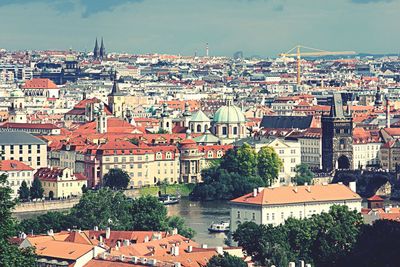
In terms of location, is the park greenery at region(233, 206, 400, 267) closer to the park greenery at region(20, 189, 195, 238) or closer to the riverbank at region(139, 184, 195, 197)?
the park greenery at region(20, 189, 195, 238)

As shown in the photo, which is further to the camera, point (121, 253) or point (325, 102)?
point (325, 102)

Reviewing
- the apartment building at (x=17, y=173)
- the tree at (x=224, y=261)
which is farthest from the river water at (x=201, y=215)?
the tree at (x=224, y=261)

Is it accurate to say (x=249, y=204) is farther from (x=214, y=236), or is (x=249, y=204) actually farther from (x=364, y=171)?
(x=364, y=171)

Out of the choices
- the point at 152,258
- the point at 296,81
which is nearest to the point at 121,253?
the point at 152,258

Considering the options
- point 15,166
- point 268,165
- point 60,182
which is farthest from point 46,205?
point 268,165

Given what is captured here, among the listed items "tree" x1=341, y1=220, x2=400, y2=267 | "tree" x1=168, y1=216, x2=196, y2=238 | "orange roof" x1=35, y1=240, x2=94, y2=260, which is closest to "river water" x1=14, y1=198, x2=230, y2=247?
"tree" x1=168, y1=216, x2=196, y2=238
